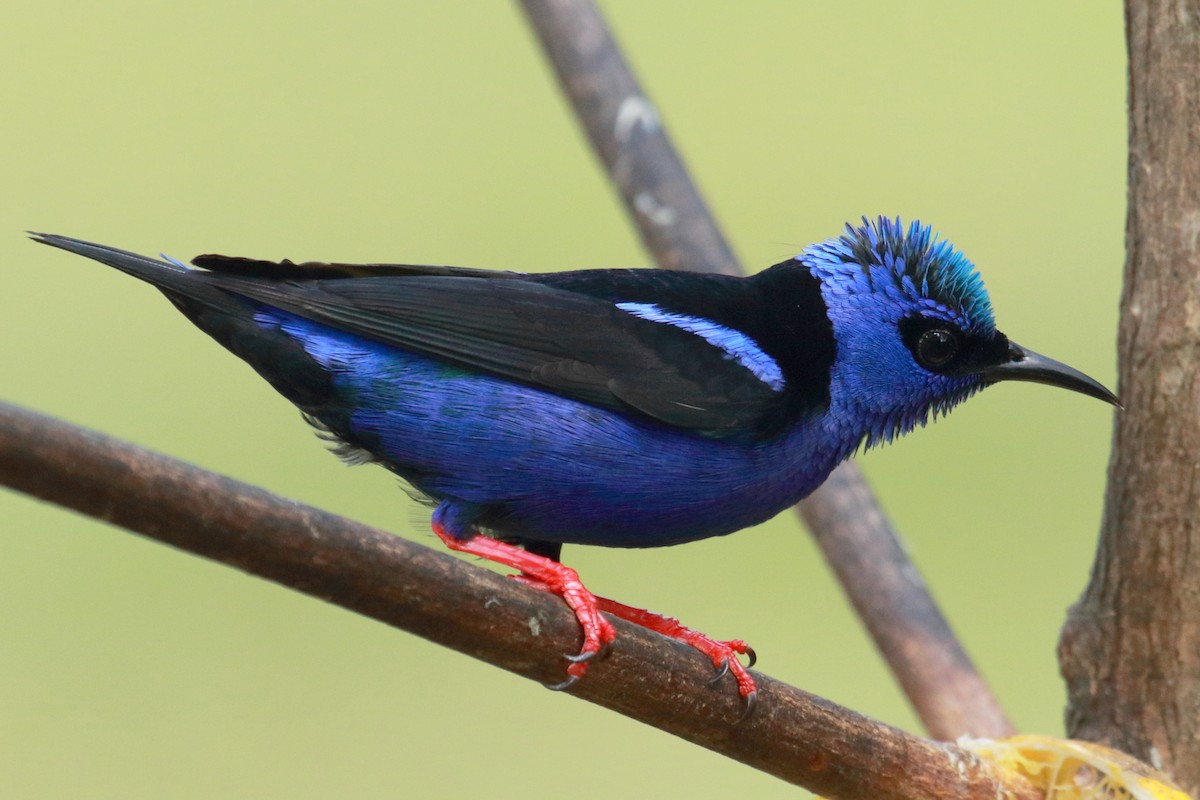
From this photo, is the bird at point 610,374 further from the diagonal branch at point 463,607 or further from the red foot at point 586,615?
the diagonal branch at point 463,607

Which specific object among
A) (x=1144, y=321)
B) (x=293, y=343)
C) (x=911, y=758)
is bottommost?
(x=911, y=758)

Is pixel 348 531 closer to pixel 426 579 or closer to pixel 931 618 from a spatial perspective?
pixel 426 579

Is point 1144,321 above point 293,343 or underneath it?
above

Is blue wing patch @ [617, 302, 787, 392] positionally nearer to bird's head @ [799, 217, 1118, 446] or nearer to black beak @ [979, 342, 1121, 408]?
bird's head @ [799, 217, 1118, 446]

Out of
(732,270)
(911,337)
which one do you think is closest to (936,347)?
(911,337)

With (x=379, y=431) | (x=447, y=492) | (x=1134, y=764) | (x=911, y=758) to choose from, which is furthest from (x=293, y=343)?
(x=1134, y=764)

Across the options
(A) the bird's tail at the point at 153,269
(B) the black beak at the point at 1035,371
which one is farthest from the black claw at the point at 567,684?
(B) the black beak at the point at 1035,371

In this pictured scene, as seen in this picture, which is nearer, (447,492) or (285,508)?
(285,508)
